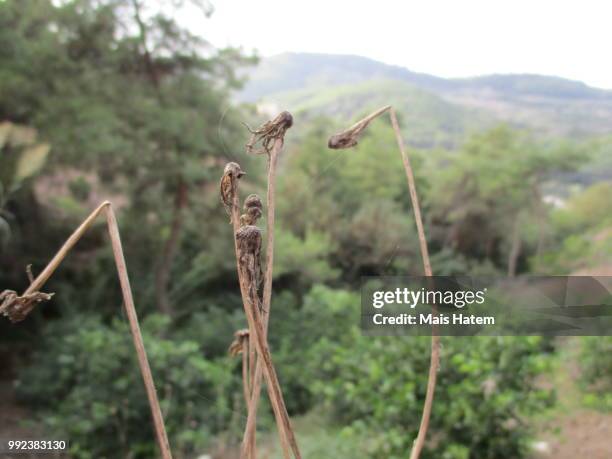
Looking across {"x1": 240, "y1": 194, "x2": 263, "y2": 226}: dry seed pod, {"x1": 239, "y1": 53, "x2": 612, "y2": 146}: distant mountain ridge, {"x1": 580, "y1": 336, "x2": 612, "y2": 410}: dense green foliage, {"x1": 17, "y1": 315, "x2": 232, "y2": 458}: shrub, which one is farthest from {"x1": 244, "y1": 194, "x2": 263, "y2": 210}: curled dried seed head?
{"x1": 239, "y1": 53, "x2": 612, "y2": 146}: distant mountain ridge

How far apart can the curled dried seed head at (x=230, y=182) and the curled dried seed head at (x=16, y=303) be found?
0.05 m

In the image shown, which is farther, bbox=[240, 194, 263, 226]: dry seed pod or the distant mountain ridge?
the distant mountain ridge

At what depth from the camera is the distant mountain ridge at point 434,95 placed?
2.32 metres

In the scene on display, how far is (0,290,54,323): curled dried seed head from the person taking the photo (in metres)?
0.16

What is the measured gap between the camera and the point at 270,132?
0.55 feet

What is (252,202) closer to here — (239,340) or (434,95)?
(239,340)

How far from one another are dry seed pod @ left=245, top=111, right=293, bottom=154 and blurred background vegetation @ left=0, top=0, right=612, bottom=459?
3.31 ft

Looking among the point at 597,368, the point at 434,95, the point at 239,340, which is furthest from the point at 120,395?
the point at 434,95

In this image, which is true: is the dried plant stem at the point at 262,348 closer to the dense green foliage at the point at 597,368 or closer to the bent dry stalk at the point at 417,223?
the bent dry stalk at the point at 417,223

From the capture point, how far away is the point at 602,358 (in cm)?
175

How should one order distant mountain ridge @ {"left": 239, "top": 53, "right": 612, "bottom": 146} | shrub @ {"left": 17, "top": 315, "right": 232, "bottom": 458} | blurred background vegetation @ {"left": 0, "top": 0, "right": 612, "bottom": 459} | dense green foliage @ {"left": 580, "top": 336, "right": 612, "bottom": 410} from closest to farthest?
1. blurred background vegetation @ {"left": 0, "top": 0, "right": 612, "bottom": 459}
2. shrub @ {"left": 17, "top": 315, "right": 232, "bottom": 458}
3. dense green foliage @ {"left": 580, "top": 336, "right": 612, "bottom": 410}
4. distant mountain ridge @ {"left": 239, "top": 53, "right": 612, "bottom": 146}

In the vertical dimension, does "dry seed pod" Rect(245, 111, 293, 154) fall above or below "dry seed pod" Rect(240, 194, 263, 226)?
above

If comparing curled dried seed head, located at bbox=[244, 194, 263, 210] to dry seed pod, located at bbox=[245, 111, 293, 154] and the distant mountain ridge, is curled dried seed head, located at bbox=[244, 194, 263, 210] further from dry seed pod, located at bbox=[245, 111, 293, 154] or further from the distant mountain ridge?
the distant mountain ridge

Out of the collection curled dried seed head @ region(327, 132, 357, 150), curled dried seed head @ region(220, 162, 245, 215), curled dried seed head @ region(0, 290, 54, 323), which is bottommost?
curled dried seed head @ region(0, 290, 54, 323)
